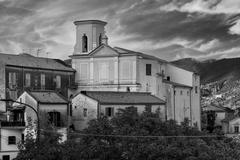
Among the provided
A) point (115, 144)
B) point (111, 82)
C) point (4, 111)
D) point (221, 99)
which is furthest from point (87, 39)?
point (221, 99)

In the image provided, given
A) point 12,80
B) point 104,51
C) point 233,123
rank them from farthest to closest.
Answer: point 233,123, point 104,51, point 12,80

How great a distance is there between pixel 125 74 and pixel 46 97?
16.9 m

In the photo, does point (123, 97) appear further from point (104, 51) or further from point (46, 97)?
point (104, 51)

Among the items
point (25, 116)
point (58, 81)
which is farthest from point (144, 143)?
point (58, 81)

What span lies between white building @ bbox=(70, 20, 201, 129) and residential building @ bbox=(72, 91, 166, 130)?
24.5 ft

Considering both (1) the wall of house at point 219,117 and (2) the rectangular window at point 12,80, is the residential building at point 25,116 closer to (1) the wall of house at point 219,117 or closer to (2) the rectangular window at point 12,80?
(2) the rectangular window at point 12,80

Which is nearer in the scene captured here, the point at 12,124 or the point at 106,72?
the point at 12,124

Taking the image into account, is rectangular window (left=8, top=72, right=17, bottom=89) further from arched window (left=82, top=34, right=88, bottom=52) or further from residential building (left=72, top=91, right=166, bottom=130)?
arched window (left=82, top=34, right=88, bottom=52)

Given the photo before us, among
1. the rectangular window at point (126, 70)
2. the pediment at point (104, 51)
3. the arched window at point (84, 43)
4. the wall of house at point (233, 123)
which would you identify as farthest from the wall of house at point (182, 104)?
the arched window at point (84, 43)

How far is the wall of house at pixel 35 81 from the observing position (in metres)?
74.5

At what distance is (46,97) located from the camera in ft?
222

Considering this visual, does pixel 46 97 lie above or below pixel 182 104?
above

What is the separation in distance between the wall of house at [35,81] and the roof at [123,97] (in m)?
10.3

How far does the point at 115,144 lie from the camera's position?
47.6 metres
